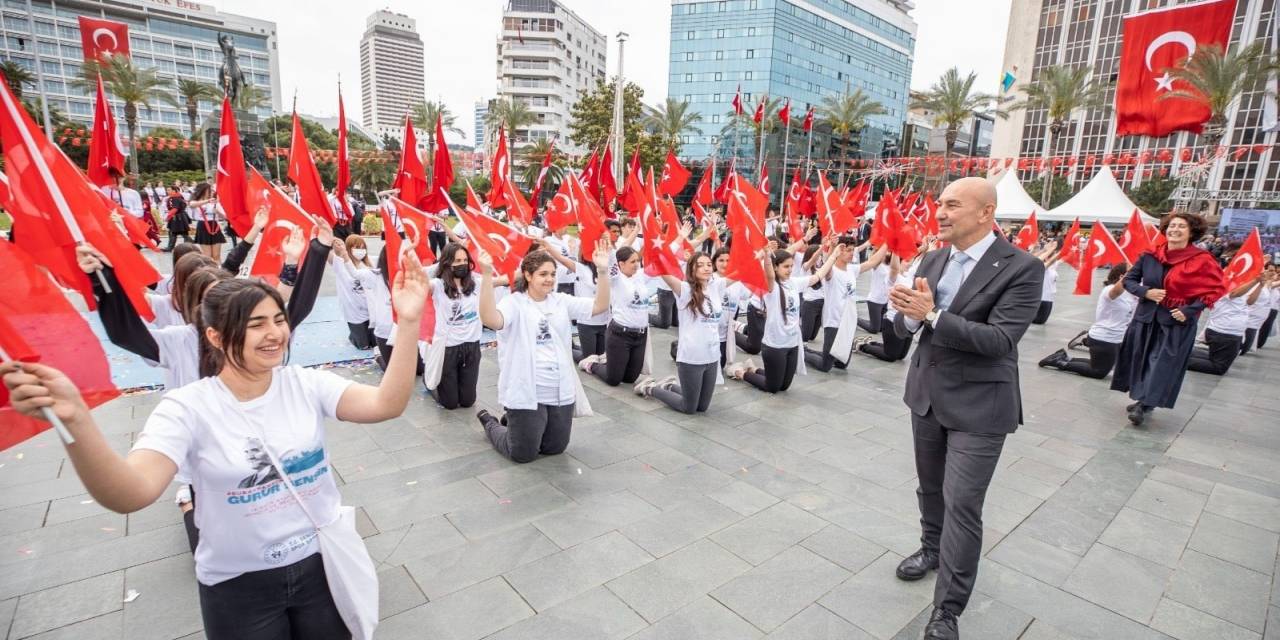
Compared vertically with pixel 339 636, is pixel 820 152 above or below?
above

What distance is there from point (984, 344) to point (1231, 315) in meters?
8.87

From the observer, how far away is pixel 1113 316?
7.98 m

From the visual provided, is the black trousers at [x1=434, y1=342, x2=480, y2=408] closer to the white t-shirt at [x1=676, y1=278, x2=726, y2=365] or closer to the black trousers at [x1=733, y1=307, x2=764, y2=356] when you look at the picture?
the white t-shirt at [x1=676, y1=278, x2=726, y2=365]

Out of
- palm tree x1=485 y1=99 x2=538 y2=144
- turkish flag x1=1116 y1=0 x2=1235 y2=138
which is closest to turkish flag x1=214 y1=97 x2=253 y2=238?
turkish flag x1=1116 y1=0 x2=1235 y2=138

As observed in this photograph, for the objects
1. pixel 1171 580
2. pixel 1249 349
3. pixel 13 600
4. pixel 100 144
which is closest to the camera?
pixel 13 600

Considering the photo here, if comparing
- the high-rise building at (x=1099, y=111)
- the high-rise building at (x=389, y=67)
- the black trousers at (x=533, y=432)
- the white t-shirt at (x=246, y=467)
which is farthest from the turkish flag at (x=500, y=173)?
the high-rise building at (x=389, y=67)

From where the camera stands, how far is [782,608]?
130 inches

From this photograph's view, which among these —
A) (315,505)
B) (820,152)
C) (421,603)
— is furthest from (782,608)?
(820,152)

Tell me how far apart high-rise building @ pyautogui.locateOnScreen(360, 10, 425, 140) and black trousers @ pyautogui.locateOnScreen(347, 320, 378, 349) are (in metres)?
182

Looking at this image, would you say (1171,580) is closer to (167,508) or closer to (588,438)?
(588,438)

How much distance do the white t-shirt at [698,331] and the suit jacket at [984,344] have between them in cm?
304

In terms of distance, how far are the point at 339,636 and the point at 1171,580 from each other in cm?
448

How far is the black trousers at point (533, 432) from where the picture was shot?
491 centimetres

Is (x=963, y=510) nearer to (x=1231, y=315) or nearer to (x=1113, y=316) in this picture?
(x=1113, y=316)
